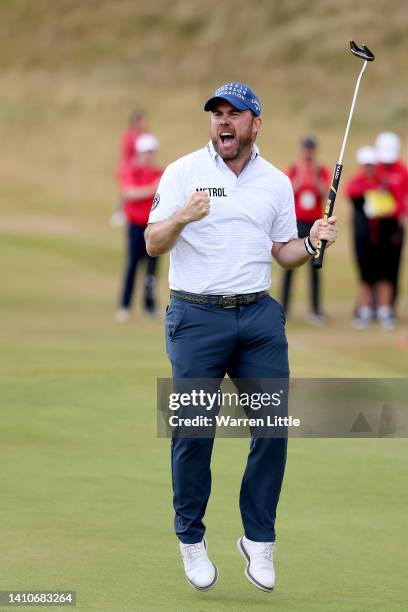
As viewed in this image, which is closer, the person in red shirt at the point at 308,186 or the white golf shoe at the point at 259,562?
the white golf shoe at the point at 259,562

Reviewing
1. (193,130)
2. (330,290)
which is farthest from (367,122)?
(330,290)

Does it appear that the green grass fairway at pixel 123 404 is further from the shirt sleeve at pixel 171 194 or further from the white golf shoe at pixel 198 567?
the shirt sleeve at pixel 171 194

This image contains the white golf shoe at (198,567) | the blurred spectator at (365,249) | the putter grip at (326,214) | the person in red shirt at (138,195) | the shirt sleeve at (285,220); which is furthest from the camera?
the blurred spectator at (365,249)

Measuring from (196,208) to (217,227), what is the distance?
0.30 m

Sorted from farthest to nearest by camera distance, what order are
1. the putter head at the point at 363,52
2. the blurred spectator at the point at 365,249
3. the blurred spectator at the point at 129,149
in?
the blurred spectator at the point at 365,249, the blurred spectator at the point at 129,149, the putter head at the point at 363,52

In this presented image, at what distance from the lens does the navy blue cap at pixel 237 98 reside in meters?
6.44

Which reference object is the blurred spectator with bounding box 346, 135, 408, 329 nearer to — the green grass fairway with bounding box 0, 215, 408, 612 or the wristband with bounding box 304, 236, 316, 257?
the green grass fairway with bounding box 0, 215, 408, 612

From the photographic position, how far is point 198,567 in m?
6.46

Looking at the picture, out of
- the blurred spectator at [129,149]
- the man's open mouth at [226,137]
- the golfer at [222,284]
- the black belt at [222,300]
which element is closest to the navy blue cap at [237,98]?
the golfer at [222,284]

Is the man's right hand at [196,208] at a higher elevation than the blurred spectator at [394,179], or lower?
lower

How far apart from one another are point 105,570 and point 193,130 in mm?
36372

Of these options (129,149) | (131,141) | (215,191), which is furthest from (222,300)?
(131,141)

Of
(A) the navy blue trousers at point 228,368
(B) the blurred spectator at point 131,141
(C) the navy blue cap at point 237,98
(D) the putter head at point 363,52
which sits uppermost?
(B) the blurred spectator at point 131,141

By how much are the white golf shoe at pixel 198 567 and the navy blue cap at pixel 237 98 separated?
75.9 inches
